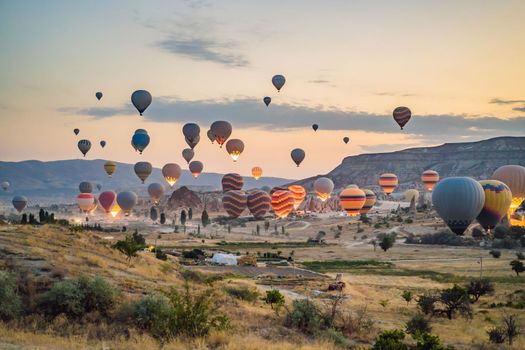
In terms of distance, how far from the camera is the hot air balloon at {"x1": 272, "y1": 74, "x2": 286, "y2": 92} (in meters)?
105

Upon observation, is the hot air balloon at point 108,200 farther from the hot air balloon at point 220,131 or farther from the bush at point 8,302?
the bush at point 8,302

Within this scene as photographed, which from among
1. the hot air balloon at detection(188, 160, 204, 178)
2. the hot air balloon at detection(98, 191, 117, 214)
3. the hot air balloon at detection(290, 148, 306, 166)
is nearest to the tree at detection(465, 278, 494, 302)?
the hot air balloon at detection(290, 148, 306, 166)

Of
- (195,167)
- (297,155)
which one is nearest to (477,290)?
(297,155)

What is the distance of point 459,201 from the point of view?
223 feet

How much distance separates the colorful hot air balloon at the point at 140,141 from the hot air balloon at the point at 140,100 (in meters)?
18.2

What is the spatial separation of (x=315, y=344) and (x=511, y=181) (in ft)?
266

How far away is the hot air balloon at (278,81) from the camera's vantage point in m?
105

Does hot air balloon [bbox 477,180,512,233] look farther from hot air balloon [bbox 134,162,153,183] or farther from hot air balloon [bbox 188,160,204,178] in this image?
hot air balloon [bbox 188,160,204,178]

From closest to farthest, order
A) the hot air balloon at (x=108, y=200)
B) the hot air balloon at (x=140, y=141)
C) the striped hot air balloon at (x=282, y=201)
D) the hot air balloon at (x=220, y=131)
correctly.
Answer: the hot air balloon at (x=140, y=141) → the hot air balloon at (x=220, y=131) → the striped hot air balloon at (x=282, y=201) → the hot air balloon at (x=108, y=200)

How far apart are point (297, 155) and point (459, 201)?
263ft

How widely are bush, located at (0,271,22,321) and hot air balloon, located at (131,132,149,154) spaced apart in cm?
8795

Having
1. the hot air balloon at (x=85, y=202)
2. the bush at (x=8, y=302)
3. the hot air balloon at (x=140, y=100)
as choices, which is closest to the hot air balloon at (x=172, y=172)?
the hot air balloon at (x=85, y=202)

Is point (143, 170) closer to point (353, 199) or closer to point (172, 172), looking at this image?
point (172, 172)

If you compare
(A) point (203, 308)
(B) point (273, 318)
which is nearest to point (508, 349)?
(B) point (273, 318)
